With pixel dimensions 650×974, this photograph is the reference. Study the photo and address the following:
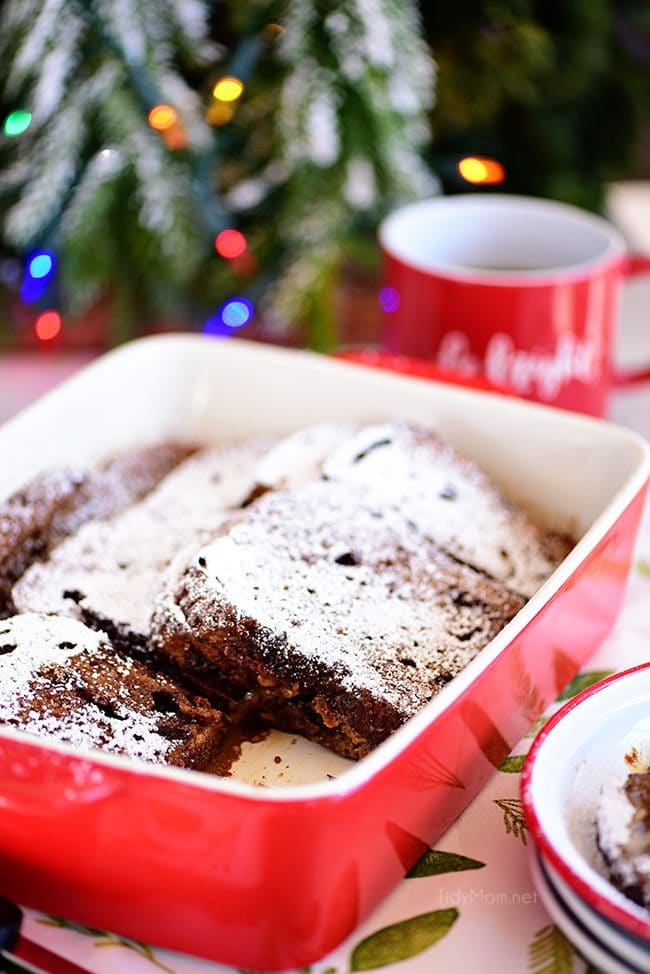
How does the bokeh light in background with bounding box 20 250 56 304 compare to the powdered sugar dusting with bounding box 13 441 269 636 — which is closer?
the powdered sugar dusting with bounding box 13 441 269 636

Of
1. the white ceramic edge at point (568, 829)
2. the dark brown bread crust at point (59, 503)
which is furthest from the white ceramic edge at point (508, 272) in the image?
the white ceramic edge at point (568, 829)

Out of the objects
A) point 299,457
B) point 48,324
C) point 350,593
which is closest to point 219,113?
point 48,324

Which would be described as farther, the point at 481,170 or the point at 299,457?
the point at 481,170

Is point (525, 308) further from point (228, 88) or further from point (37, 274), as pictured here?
Answer: point (37, 274)

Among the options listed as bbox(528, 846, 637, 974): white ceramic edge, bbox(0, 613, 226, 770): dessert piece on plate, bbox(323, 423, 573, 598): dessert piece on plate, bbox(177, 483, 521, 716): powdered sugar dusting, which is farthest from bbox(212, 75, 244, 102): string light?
bbox(528, 846, 637, 974): white ceramic edge

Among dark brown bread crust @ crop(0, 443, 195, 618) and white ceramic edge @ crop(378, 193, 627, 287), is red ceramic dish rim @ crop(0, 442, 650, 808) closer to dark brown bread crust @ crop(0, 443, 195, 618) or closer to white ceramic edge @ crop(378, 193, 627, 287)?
dark brown bread crust @ crop(0, 443, 195, 618)

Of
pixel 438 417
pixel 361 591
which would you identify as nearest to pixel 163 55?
pixel 438 417
